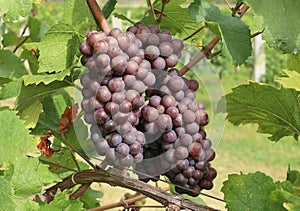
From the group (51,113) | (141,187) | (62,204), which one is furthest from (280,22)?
(51,113)

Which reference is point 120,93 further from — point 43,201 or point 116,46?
point 43,201

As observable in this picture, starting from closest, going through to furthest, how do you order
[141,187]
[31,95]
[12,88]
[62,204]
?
[141,187], [62,204], [31,95], [12,88]

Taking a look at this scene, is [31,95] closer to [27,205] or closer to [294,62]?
[27,205]

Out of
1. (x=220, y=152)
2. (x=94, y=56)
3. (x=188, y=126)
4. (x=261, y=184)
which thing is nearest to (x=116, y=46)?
(x=94, y=56)

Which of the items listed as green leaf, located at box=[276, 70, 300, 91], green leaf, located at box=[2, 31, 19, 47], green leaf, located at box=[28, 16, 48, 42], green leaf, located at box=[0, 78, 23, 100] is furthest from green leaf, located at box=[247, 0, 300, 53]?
green leaf, located at box=[2, 31, 19, 47]

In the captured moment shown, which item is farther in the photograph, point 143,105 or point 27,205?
point 27,205

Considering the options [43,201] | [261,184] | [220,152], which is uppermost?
[261,184]

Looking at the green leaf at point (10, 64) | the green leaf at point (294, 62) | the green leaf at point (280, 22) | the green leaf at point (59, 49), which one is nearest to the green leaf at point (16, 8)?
the green leaf at point (59, 49)
